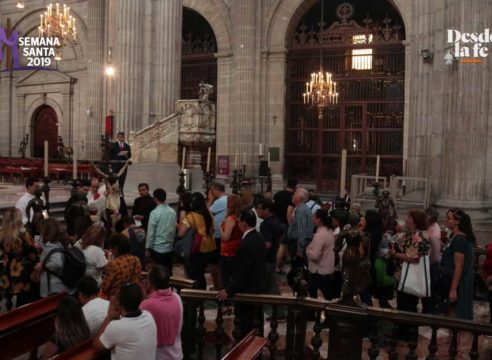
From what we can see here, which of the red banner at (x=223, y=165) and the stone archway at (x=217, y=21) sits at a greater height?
the stone archway at (x=217, y=21)

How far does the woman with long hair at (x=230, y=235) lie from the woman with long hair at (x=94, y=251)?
1497mm

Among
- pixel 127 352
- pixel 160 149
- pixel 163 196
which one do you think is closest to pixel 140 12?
pixel 160 149

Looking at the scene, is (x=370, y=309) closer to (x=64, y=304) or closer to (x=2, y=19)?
(x=64, y=304)

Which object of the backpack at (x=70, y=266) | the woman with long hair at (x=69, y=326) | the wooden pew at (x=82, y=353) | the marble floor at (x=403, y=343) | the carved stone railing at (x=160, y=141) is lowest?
the marble floor at (x=403, y=343)

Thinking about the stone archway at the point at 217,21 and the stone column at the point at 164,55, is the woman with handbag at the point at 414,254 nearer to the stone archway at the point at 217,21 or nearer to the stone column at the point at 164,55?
the stone column at the point at 164,55

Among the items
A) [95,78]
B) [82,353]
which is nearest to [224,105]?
[95,78]

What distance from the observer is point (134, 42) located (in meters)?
15.6

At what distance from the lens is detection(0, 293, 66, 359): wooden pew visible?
13.7 feet

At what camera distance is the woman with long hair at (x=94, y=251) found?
4.93 m

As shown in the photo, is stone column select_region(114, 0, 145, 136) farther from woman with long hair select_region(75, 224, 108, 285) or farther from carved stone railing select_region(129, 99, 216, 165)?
woman with long hair select_region(75, 224, 108, 285)

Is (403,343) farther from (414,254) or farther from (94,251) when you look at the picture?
(94,251)

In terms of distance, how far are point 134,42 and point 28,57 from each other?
13282mm

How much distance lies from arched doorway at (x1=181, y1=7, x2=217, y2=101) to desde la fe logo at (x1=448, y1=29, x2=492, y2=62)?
1158 centimetres

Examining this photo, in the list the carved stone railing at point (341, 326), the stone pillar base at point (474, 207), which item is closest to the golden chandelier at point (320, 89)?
the stone pillar base at point (474, 207)
